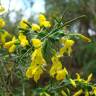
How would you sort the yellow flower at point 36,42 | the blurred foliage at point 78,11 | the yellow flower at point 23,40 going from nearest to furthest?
the yellow flower at point 36,42 < the yellow flower at point 23,40 < the blurred foliage at point 78,11

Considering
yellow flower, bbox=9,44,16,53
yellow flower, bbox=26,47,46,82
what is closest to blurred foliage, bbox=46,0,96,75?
yellow flower, bbox=9,44,16,53

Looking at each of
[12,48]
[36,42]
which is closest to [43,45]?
[36,42]

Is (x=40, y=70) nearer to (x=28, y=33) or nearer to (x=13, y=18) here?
(x=28, y=33)

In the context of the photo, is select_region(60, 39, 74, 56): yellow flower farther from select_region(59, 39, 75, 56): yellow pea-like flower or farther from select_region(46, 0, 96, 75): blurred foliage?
select_region(46, 0, 96, 75): blurred foliage

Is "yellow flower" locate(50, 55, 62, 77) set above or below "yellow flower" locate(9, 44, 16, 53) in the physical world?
below

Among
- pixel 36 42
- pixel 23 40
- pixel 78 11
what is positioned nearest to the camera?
pixel 36 42

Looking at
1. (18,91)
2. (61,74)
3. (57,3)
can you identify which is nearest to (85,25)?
(57,3)

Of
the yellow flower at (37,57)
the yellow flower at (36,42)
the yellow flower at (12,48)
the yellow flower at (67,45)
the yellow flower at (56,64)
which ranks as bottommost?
the yellow flower at (56,64)

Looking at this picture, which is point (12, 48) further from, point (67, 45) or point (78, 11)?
point (78, 11)

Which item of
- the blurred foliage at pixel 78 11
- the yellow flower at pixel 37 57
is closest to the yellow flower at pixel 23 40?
the yellow flower at pixel 37 57

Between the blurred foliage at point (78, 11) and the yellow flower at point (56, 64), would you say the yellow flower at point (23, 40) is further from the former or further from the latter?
the blurred foliage at point (78, 11)

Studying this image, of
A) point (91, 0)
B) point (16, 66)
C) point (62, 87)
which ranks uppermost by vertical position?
point (91, 0)
